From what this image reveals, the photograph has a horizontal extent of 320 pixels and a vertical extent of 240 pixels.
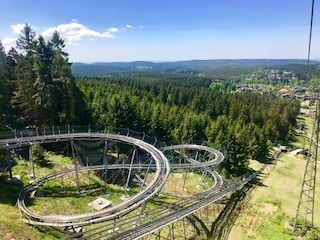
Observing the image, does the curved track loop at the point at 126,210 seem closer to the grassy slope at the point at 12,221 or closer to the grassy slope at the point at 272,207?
the grassy slope at the point at 12,221

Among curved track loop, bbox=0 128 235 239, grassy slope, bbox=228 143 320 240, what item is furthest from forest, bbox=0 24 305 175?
curved track loop, bbox=0 128 235 239

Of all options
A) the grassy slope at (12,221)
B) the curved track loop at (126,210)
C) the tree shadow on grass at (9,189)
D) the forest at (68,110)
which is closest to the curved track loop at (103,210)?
the curved track loop at (126,210)

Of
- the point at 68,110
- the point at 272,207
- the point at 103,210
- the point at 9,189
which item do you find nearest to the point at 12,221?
the point at 9,189

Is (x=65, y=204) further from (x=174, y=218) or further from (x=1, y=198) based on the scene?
(x=174, y=218)

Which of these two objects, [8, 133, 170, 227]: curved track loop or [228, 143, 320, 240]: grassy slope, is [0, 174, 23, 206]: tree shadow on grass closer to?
[8, 133, 170, 227]: curved track loop

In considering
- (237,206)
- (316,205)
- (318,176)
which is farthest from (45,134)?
(318,176)

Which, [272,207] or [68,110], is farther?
[68,110]

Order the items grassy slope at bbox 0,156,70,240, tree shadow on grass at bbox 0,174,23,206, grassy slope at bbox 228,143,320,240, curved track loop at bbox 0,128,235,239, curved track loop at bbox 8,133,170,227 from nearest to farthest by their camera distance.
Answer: curved track loop at bbox 0,128,235,239 → curved track loop at bbox 8,133,170,227 → grassy slope at bbox 0,156,70,240 → tree shadow on grass at bbox 0,174,23,206 → grassy slope at bbox 228,143,320,240

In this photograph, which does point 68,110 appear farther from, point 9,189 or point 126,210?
point 126,210
